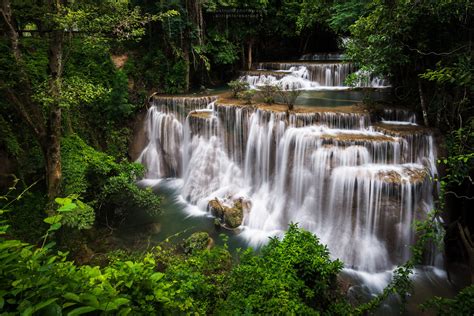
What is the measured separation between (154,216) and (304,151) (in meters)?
5.62

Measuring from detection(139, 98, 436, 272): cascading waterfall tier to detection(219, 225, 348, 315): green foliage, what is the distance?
3186mm

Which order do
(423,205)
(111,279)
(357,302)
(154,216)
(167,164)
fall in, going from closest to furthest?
1. (111,279)
2. (357,302)
3. (423,205)
4. (154,216)
5. (167,164)

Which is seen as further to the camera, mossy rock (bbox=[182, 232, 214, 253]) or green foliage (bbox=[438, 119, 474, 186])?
mossy rock (bbox=[182, 232, 214, 253])

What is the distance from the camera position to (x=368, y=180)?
325 inches

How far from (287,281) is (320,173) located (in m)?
4.76

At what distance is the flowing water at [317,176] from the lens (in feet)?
26.5

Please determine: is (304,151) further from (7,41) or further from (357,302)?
(7,41)

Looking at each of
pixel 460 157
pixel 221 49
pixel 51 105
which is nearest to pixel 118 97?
pixel 51 105

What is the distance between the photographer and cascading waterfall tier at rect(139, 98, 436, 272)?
26.7 feet

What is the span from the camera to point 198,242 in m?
8.46

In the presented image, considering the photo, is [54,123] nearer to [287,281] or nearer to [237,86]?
[287,281]

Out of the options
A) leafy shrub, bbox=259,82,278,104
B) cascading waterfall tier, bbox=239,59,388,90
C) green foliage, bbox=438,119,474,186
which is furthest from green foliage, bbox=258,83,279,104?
green foliage, bbox=438,119,474,186

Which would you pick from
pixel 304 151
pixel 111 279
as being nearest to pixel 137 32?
pixel 304 151

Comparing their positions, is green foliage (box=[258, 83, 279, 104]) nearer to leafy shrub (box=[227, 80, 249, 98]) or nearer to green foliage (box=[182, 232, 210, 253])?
leafy shrub (box=[227, 80, 249, 98])
